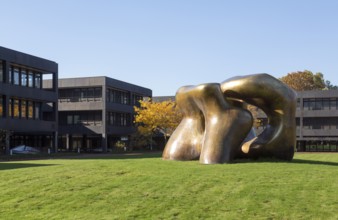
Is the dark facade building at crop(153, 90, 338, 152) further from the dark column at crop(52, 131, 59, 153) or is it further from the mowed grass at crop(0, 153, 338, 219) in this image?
the mowed grass at crop(0, 153, 338, 219)

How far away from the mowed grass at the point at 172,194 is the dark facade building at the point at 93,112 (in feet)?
153

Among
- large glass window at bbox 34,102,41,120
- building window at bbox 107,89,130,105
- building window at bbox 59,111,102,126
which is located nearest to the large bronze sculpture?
Answer: large glass window at bbox 34,102,41,120

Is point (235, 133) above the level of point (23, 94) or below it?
below

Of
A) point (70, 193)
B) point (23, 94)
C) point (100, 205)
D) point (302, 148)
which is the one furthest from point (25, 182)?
point (302, 148)

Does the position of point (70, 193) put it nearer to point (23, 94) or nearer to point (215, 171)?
point (215, 171)

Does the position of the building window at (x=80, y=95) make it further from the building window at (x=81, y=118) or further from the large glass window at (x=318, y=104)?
the large glass window at (x=318, y=104)

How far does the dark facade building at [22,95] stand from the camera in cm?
4594

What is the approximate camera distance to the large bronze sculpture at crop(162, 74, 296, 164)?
66.1ft

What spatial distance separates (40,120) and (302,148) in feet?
121

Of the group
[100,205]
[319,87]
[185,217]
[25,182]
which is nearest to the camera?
[185,217]

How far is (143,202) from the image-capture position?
1166cm

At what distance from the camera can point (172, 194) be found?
12.2 meters

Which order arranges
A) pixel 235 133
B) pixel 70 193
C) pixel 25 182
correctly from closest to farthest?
pixel 70 193 → pixel 25 182 → pixel 235 133

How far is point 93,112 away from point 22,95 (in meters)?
16.8
